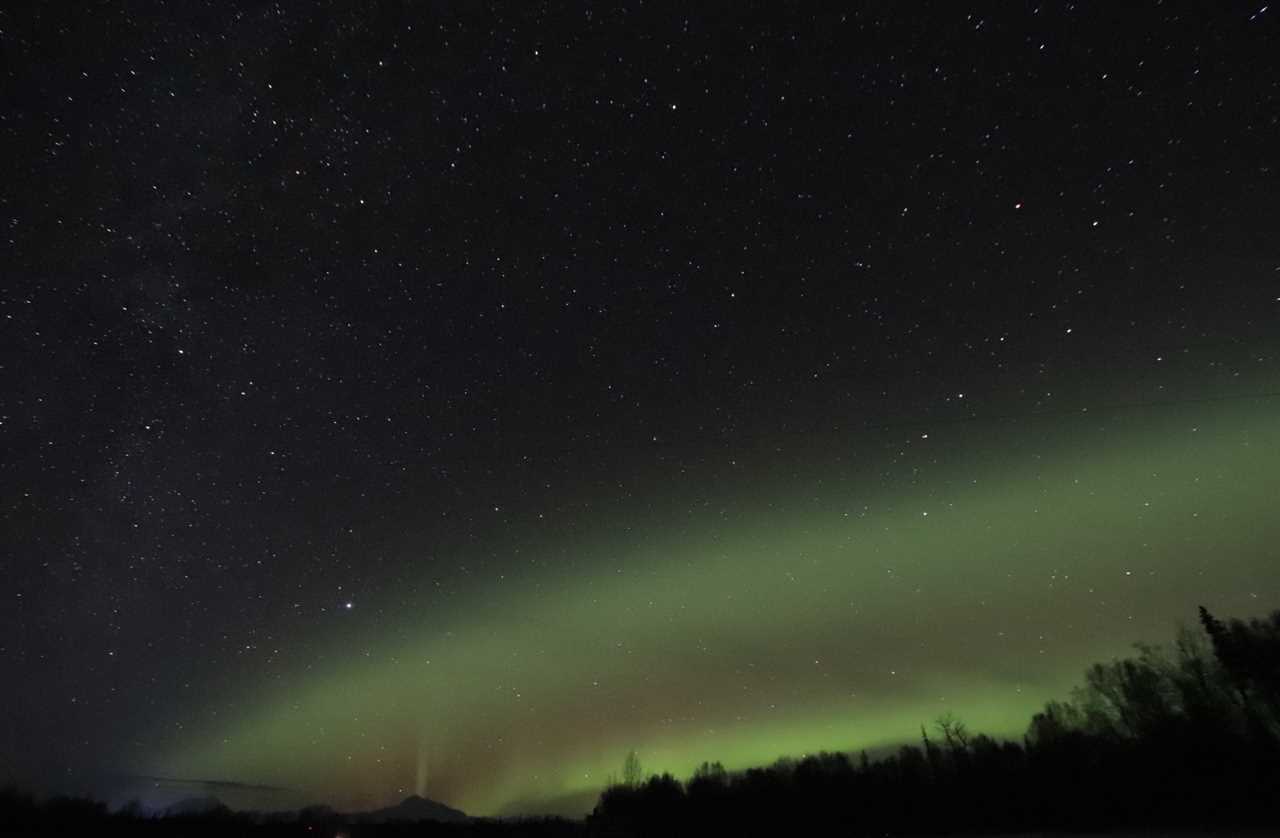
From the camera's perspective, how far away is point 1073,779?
39.2m

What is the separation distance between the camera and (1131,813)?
113 feet

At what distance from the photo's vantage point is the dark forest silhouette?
3234 cm

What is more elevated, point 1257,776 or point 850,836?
point 1257,776

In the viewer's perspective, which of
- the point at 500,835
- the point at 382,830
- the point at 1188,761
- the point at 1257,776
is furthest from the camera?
the point at 382,830

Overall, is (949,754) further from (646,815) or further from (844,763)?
(646,815)

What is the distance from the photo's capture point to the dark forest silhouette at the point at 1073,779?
32344 millimetres

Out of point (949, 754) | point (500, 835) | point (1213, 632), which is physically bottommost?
point (500, 835)

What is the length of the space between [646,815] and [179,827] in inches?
2008

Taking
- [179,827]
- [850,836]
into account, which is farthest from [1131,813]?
[179,827]

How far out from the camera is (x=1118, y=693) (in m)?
41.2

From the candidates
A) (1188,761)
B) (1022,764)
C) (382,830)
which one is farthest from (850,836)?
(382,830)

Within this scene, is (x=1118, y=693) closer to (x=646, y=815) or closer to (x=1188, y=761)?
(x=1188, y=761)

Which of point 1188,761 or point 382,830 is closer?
point 1188,761

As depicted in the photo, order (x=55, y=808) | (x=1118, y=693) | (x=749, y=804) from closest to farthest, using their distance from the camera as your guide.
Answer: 1. (x=1118, y=693)
2. (x=749, y=804)
3. (x=55, y=808)
